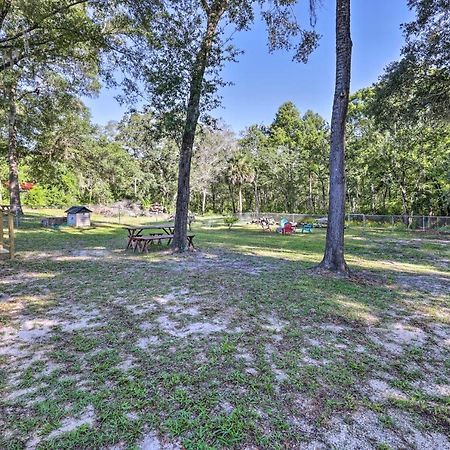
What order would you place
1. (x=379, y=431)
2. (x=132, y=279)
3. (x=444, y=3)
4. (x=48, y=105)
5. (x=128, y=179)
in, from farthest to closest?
1. (x=128, y=179)
2. (x=48, y=105)
3. (x=444, y=3)
4. (x=132, y=279)
5. (x=379, y=431)

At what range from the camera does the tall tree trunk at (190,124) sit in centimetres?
768

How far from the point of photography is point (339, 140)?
6.14m

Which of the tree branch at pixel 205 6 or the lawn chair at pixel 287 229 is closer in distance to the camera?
the tree branch at pixel 205 6

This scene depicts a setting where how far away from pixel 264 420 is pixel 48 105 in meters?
14.9

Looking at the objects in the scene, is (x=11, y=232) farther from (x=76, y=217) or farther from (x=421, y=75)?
(x=421, y=75)

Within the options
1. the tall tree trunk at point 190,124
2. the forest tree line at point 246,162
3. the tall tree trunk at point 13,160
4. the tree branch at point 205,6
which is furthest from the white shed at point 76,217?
the tree branch at point 205,6

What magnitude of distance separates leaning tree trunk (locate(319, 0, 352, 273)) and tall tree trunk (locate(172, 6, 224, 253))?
3236mm

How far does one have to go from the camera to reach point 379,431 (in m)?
1.96

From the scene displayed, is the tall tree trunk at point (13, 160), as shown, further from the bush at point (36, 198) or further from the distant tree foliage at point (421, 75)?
the distant tree foliage at point (421, 75)

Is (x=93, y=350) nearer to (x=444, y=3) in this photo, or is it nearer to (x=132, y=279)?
(x=132, y=279)

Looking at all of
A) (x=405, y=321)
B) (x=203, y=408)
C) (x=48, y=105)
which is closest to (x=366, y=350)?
(x=405, y=321)

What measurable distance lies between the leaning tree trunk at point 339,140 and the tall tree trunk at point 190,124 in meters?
3.24

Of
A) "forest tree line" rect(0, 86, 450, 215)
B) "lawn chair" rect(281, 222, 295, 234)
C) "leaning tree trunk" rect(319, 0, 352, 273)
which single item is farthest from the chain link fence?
"leaning tree trunk" rect(319, 0, 352, 273)

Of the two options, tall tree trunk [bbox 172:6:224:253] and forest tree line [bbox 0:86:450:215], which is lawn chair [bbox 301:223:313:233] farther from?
tall tree trunk [bbox 172:6:224:253]
